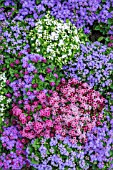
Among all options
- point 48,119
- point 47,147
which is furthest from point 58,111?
point 47,147

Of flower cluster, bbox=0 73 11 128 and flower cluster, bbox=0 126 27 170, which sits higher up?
flower cluster, bbox=0 73 11 128

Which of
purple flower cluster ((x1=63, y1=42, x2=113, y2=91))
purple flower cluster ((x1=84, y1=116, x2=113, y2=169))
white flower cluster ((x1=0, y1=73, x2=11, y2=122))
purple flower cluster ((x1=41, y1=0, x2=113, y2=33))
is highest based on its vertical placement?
purple flower cluster ((x1=41, y1=0, x2=113, y2=33))

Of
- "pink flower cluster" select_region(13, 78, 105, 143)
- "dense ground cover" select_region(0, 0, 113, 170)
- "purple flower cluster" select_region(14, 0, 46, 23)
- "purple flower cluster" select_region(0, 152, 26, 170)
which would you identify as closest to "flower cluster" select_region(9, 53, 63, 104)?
"dense ground cover" select_region(0, 0, 113, 170)

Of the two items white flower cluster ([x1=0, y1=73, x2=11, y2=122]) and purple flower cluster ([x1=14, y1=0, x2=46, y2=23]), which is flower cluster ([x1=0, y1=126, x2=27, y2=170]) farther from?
purple flower cluster ([x1=14, y1=0, x2=46, y2=23])

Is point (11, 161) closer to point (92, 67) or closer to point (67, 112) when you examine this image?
point (67, 112)

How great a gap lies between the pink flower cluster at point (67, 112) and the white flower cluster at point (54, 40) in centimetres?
37

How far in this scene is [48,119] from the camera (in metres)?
5.28

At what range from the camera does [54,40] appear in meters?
5.53

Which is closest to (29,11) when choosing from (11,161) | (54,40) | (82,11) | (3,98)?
(54,40)

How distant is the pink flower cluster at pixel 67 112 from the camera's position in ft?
17.1

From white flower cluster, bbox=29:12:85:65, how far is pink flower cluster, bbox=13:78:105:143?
368 mm

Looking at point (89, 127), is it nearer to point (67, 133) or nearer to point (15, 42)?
point (67, 133)

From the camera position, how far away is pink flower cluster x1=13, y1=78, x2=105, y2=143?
5.20 m

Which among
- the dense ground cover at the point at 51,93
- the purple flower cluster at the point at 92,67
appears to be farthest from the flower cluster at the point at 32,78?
the purple flower cluster at the point at 92,67
